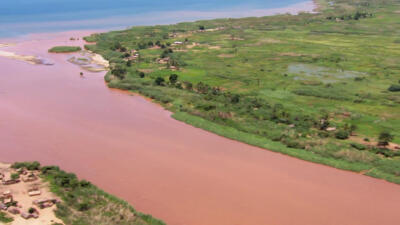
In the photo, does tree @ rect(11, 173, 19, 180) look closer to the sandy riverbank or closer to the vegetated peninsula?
the vegetated peninsula

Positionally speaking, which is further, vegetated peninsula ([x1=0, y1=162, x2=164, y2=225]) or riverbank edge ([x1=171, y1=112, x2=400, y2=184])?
riverbank edge ([x1=171, y1=112, x2=400, y2=184])

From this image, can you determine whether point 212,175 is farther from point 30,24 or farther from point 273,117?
point 30,24

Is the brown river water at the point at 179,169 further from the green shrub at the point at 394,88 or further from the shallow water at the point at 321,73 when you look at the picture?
the shallow water at the point at 321,73

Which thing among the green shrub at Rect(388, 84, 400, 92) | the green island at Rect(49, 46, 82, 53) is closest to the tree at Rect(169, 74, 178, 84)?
the green shrub at Rect(388, 84, 400, 92)

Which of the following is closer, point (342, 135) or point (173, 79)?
point (342, 135)

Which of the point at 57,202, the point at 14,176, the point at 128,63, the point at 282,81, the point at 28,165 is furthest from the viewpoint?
the point at 128,63

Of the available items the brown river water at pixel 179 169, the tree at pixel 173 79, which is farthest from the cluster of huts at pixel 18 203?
the tree at pixel 173 79

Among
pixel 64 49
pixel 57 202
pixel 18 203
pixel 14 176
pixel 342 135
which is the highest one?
pixel 64 49

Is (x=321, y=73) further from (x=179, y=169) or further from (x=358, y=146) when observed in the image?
(x=179, y=169)

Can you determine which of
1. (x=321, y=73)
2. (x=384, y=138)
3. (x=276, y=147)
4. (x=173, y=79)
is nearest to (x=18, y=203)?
(x=276, y=147)
